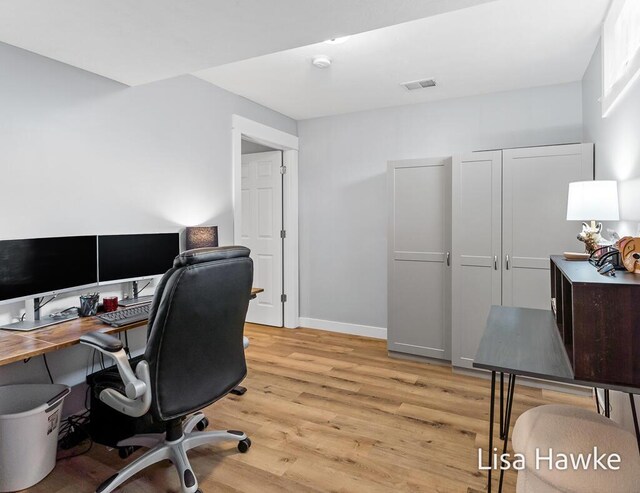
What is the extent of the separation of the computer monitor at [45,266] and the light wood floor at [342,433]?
961mm

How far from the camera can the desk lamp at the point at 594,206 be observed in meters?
2.03

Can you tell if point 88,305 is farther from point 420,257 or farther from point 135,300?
point 420,257

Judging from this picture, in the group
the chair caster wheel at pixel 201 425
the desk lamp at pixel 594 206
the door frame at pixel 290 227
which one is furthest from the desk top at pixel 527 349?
the door frame at pixel 290 227

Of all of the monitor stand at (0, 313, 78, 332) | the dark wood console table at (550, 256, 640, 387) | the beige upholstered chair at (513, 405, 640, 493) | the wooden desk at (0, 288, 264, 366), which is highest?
the dark wood console table at (550, 256, 640, 387)

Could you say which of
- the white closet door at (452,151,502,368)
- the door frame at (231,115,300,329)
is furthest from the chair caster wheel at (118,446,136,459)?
the door frame at (231,115,300,329)

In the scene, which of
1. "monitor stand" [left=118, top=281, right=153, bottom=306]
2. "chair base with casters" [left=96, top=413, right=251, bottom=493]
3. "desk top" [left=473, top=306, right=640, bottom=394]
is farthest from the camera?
"monitor stand" [left=118, top=281, right=153, bottom=306]

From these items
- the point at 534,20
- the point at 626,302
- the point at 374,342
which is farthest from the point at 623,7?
the point at 374,342

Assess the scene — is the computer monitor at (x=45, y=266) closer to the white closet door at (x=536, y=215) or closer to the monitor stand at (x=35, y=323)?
the monitor stand at (x=35, y=323)

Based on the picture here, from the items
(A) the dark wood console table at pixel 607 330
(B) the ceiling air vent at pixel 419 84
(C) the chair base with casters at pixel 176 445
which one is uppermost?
(B) the ceiling air vent at pixel 419 84

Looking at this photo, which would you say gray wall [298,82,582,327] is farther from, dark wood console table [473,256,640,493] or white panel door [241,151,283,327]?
dark wood console table [473,256,640,493]

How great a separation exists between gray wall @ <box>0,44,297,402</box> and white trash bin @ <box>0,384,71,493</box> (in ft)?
0.58

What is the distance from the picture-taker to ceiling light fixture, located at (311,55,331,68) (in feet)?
9.56

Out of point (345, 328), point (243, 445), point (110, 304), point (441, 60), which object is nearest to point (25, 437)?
point (110, 304)

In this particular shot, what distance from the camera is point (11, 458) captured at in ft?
5.92
